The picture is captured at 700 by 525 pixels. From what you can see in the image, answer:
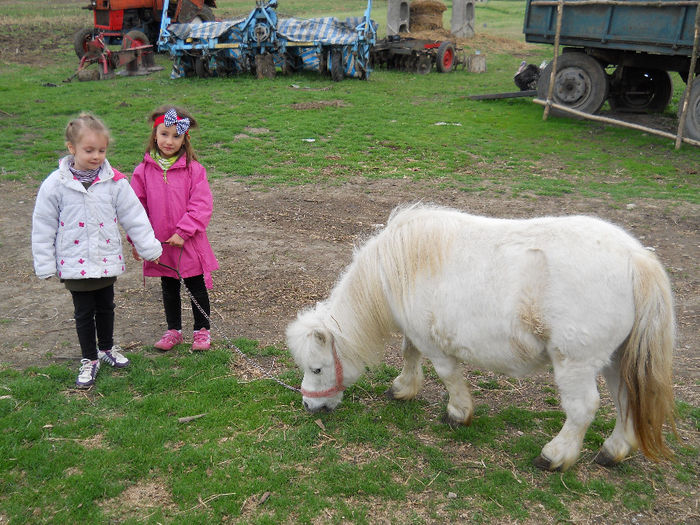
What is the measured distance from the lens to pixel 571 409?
9.61 feet

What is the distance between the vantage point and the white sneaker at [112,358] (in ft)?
13.2

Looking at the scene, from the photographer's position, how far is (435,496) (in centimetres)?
294

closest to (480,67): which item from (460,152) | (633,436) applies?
(460,152)

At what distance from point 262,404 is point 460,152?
7338mm

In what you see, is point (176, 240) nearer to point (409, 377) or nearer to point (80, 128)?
point (80, 128)

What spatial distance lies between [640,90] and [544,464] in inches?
487

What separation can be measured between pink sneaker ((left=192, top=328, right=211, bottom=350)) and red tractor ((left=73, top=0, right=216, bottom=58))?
15833 millimetres

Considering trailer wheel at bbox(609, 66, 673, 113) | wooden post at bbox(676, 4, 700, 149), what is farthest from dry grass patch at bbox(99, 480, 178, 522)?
trailer wheel at bbox(609, 66, 673, 113)

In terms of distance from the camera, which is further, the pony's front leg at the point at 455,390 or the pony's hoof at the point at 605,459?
the pony's front leg at the point at 455,390

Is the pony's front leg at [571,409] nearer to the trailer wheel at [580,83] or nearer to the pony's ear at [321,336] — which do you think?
the pony's ear at [321,336]

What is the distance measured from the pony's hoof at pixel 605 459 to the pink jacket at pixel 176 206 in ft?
9.33

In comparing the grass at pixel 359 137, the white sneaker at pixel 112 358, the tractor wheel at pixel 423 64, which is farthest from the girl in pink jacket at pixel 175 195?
the tractor wheel at pixel 423 64

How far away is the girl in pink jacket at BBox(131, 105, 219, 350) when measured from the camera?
3.83 meters

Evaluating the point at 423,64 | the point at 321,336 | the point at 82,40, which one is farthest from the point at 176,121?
the point at 82,40
